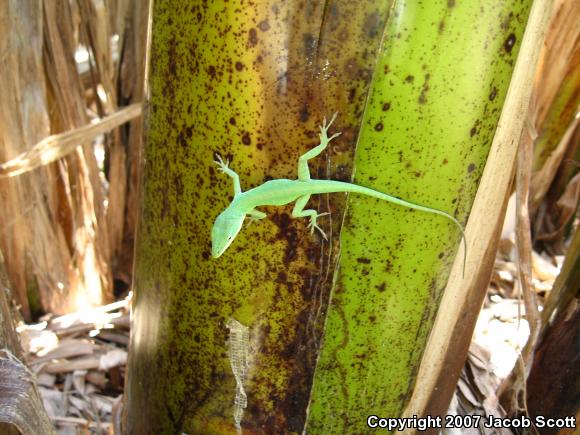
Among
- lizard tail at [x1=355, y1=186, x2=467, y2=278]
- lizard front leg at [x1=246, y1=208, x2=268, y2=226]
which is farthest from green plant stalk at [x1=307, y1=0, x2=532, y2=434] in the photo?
lizard front leg at [x1=246, y1=208, x2=268, y2=226]

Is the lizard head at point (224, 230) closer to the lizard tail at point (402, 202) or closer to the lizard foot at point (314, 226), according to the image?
the lizard foot at point (314, 226)

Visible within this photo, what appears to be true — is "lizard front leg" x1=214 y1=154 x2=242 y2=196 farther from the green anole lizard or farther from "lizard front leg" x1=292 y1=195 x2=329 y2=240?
"lizard front leg" x1=292 y1=195 x2=329 y2=240

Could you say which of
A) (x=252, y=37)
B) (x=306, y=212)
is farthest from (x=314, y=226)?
(x=252, y=37)

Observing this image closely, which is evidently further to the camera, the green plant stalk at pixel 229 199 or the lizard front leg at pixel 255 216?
the lizard front leg at pixel 255 216

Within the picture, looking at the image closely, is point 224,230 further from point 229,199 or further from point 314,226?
point 314,226

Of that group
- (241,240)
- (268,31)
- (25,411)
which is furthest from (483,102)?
(25,411)

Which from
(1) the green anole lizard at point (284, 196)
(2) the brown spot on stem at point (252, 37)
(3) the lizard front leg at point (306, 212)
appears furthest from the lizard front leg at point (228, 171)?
(2) the brown spot on stem at point (252, 37)
